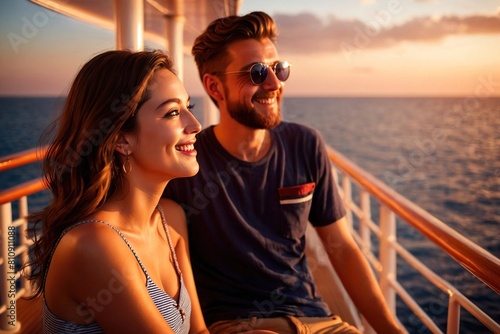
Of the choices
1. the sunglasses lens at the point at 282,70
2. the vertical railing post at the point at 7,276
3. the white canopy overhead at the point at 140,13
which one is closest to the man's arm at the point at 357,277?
the sunglasses lens at the point at 282,70

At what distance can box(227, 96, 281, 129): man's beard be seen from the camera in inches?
75.2

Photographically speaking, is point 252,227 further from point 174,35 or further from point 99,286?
point 174,35

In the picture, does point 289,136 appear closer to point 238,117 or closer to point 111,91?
point 238,117

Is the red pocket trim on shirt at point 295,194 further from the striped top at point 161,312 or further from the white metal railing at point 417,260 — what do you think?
the striped top at point 161,312

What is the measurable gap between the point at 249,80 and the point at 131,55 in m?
0.71

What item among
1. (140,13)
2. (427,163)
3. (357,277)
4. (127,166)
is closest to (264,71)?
(127,166)

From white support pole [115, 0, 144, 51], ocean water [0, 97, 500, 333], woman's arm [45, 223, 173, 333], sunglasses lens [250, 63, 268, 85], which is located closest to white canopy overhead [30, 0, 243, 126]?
white support pole [115, 0, 144, 51]

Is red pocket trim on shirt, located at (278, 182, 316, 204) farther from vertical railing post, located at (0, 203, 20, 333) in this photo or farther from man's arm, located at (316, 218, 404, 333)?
vertical railing post, located at (0, 203, 20, 333)

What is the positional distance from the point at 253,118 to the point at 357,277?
769 millimetres

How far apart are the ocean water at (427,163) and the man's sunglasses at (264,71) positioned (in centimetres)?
31

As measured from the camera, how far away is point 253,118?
1918mm

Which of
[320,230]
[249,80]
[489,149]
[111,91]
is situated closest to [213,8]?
[249,80]

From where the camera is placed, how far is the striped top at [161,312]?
1.22m

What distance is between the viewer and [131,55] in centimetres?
138
